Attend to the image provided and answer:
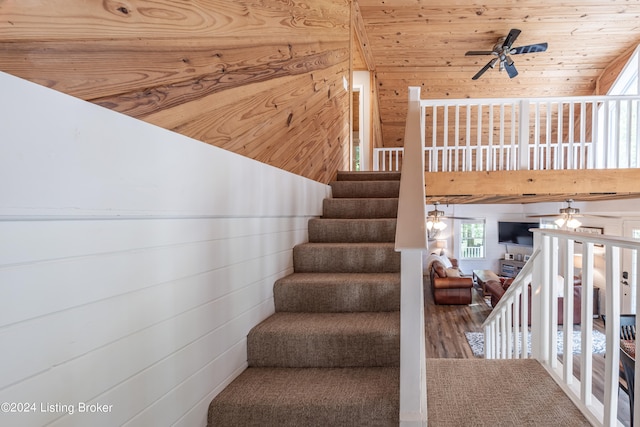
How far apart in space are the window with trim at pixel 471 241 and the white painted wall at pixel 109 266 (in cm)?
1015

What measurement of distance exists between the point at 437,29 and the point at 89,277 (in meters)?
5.97

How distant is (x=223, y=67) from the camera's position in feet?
4.97

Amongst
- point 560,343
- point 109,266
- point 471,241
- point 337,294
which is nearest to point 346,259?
point 337,294

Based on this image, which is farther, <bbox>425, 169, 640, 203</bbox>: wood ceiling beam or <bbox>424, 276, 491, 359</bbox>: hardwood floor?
<bbox>424, 276, 491, 359</bbox>: hardwood floor

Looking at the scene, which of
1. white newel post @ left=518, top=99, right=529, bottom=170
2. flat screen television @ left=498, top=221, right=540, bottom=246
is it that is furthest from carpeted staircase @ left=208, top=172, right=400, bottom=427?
flat screen television @ left=498, top=221, right=540, bottom=246

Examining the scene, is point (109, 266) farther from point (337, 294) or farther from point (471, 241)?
point (471, 241)

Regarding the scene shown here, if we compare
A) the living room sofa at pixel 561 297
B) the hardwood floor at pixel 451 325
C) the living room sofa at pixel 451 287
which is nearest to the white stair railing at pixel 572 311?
the hardwood floor at pixel 451 325

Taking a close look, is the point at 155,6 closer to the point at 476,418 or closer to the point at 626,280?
the point at 476,418

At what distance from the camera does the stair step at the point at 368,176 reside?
11.9ft

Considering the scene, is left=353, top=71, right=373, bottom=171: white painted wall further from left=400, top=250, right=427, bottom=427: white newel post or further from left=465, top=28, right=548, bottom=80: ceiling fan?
left=400, top=250, right=427, bottom=427: white newel post

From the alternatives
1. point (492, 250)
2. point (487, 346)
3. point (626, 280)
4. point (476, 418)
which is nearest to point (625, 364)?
point (476, 418)

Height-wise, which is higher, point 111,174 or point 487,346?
point 111,174

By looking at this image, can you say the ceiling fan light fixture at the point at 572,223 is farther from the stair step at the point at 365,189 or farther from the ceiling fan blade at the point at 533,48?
the stair step at the point at 365,189

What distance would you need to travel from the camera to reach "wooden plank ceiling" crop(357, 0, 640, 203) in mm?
4992
